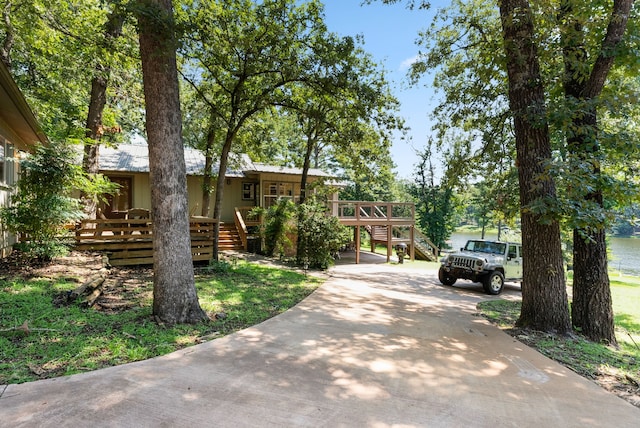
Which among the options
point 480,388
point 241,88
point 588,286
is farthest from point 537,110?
point 241,88

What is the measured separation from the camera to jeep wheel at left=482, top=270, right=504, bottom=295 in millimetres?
10172

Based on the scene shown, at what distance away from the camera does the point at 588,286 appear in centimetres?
591

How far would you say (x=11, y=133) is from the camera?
8352 mm

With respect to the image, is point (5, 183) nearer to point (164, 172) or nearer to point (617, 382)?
point (164, 172)

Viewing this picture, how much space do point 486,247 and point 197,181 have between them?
517 inches

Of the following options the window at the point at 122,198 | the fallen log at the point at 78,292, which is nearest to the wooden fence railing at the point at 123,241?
the fallen log at the point at 78,292

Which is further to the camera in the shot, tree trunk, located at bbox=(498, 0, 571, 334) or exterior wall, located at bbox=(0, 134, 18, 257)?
exterior wall, located at bbox=(0, 134, 18, 257)

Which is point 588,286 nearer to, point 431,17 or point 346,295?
point 346,295

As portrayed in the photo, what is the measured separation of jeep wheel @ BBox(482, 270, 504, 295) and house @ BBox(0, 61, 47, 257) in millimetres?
11351

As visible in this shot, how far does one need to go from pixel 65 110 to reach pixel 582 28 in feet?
46.1

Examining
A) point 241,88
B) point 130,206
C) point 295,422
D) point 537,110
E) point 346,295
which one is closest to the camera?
point 295,422

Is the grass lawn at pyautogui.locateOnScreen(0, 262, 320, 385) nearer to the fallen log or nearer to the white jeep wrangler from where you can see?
the fallen log

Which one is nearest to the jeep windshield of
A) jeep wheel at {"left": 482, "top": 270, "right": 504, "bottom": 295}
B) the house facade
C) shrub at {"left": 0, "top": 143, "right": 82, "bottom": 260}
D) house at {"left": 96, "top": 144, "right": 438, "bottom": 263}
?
jeep wheel at {"left": 482, "top": 270, "right": 504, "bottom": 295}

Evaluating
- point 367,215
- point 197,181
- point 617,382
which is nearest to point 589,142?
point 617,382
